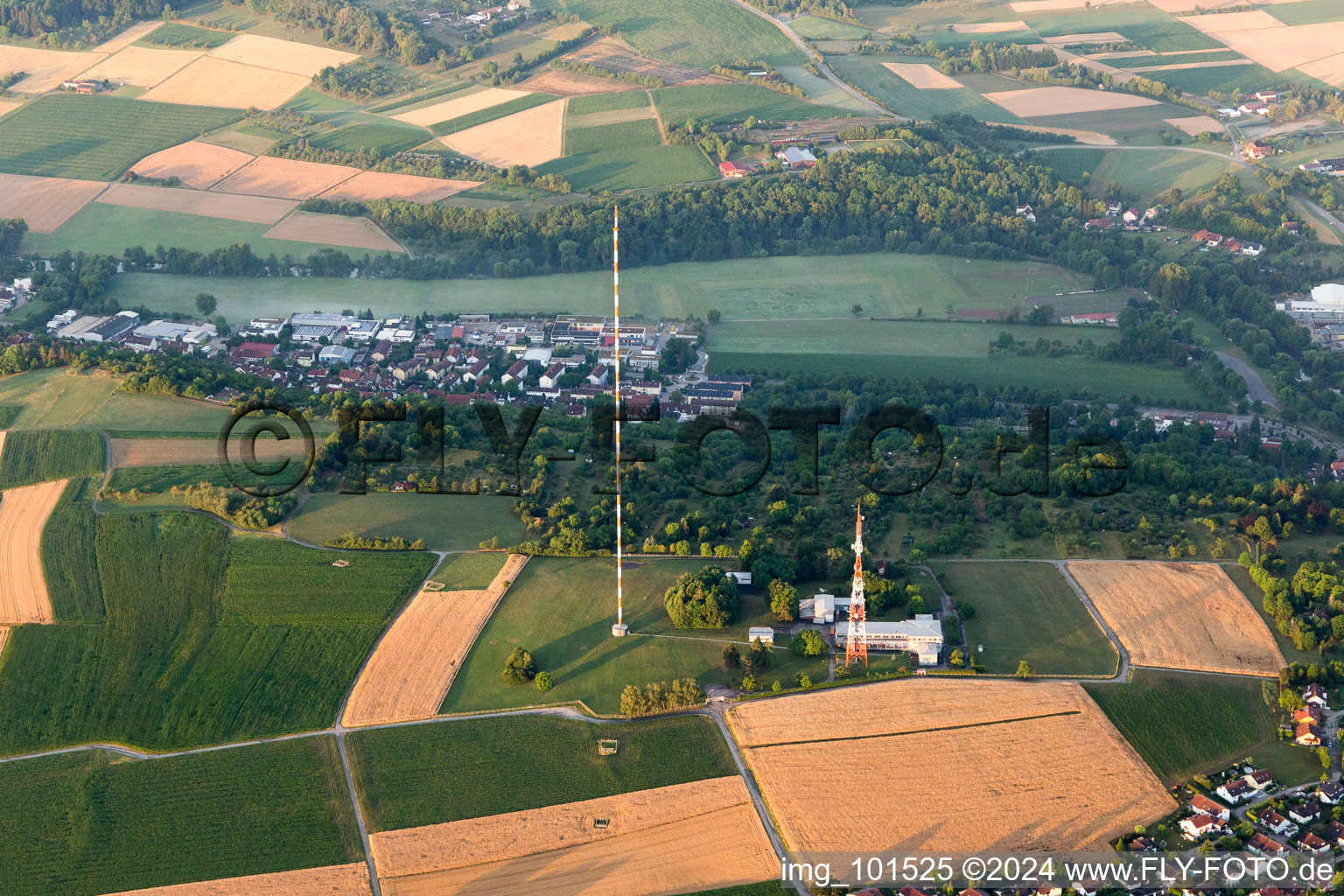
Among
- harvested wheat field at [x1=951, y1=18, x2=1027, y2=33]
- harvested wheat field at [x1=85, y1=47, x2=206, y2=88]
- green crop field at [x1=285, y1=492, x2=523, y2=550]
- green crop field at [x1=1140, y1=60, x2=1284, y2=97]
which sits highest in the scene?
harvested wheat field at [x1=951, y1=18, x2=1027, y2=33]

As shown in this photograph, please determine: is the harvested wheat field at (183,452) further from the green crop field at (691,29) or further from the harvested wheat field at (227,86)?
the green crop field at (691,29)

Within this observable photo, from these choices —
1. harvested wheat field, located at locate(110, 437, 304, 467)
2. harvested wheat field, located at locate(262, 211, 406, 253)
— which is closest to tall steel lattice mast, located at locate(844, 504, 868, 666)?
harvested wheat field, located at locate(110, 437, 304, 467)

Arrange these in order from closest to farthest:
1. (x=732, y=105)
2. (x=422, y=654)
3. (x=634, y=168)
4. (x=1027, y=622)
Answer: (x=422, y=654), (x=1027, y=622), (x=634, y=168), (x=732, y=105)

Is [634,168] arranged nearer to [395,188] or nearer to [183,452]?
[395,188]

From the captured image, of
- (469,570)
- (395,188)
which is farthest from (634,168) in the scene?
(469,570)

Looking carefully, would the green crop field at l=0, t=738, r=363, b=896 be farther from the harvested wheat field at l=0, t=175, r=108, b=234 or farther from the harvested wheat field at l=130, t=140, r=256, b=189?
the harvested wheat field at l=130, t=140, r=256, b=189
